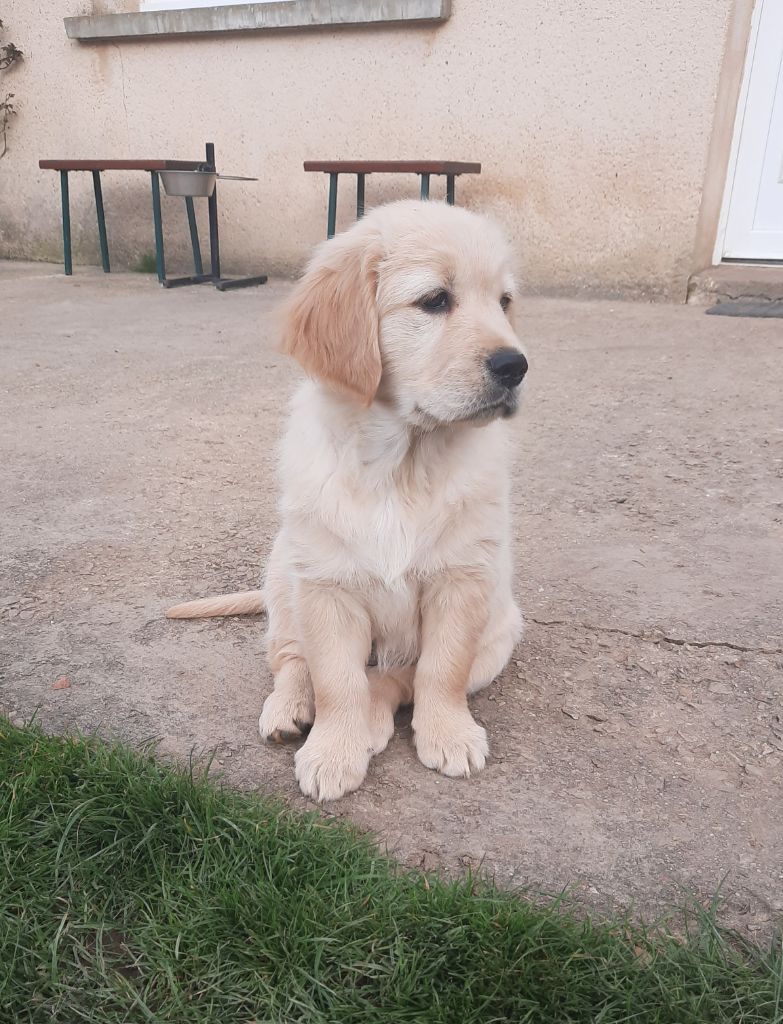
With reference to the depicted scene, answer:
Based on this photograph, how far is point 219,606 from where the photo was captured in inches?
92.1

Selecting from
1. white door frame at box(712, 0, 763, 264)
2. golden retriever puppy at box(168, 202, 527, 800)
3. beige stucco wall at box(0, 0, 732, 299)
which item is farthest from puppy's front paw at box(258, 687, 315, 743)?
white door frame at box(712, 0, 763, 264)

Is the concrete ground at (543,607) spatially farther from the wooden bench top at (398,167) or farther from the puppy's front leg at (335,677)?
the wooden bench top at (398,167)

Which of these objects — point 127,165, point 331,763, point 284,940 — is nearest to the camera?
point 284,940

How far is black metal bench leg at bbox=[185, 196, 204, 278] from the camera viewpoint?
750 centimetres

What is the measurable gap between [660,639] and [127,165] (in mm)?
6593

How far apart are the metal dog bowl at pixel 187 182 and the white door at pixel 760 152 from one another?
4.17 m

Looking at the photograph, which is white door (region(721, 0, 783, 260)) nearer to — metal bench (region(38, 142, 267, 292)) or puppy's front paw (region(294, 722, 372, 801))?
metal bench (region(38, 142, 267, 292))

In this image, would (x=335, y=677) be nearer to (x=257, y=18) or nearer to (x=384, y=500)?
(x=384, y=500)

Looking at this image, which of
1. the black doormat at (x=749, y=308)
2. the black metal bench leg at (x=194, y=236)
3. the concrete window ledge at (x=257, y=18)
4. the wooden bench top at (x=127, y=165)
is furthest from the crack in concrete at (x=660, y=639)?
the black metal bench leg at (x=194, y=236)

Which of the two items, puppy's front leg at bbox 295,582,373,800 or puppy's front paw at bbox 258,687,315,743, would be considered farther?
puppy's front paw at bbox 258,687,315,743

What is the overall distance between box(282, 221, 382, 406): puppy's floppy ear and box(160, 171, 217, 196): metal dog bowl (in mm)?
5656

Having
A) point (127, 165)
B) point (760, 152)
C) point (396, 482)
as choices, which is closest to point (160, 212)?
point (127, 165)

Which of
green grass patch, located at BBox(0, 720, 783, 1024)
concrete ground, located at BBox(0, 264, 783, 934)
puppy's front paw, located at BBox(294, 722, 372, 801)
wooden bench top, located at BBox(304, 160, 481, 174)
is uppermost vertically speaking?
wooden bench top, located at BBox(304, 160, 481, 174)

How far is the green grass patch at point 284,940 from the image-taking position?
4.03 ft
